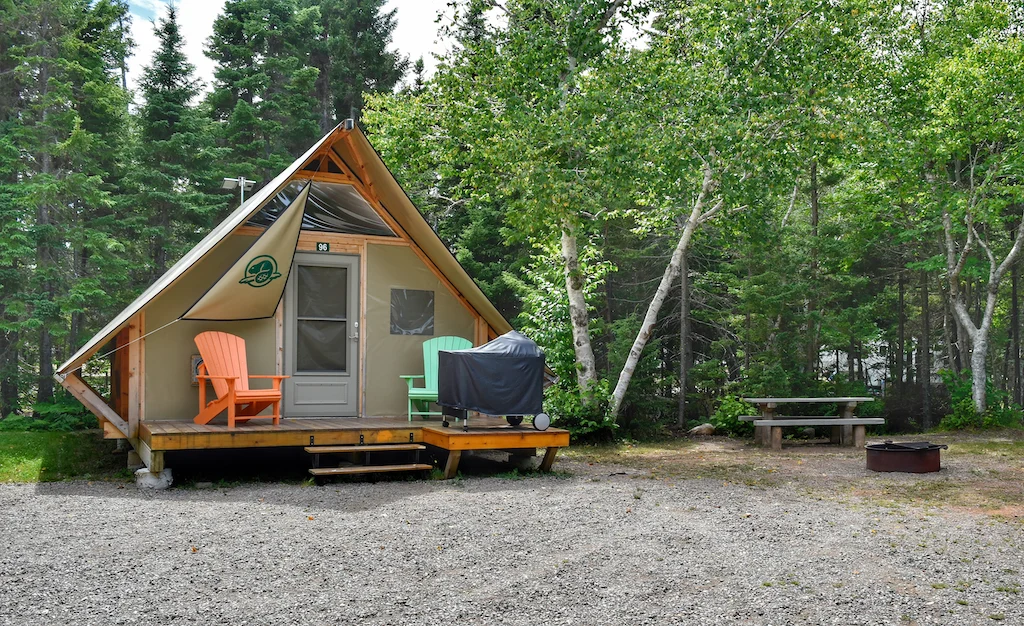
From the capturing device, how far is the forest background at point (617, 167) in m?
10.3

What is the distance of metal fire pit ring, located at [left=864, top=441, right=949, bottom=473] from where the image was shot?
8.06 meters

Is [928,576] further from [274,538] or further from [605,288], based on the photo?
[605,288]

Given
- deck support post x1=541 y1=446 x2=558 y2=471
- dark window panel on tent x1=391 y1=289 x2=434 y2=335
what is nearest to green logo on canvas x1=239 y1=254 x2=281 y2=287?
dark window panel on tent x1=391 y1=289 x2=434 y2=335

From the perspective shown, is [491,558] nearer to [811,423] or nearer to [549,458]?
[549,458]

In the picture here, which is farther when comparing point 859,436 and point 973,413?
point 973,413

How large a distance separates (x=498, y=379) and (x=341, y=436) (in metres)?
1.44

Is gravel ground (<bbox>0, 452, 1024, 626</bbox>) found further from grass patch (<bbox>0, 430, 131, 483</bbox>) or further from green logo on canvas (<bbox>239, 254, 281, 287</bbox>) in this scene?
green logo on canvas (<bbox>239, 254, 281, 287</bbox>)

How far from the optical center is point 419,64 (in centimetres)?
2169

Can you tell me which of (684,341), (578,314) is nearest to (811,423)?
(578,314)

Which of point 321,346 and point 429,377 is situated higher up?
point 321,346

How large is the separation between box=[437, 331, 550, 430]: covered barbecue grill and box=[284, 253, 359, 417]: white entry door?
4.35 ft

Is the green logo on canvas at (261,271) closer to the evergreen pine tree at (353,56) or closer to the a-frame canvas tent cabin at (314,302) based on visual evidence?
the a-frame canvas tent cabin at (314,302)

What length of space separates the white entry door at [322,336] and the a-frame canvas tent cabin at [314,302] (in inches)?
0.4

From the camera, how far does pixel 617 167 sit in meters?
9.96
